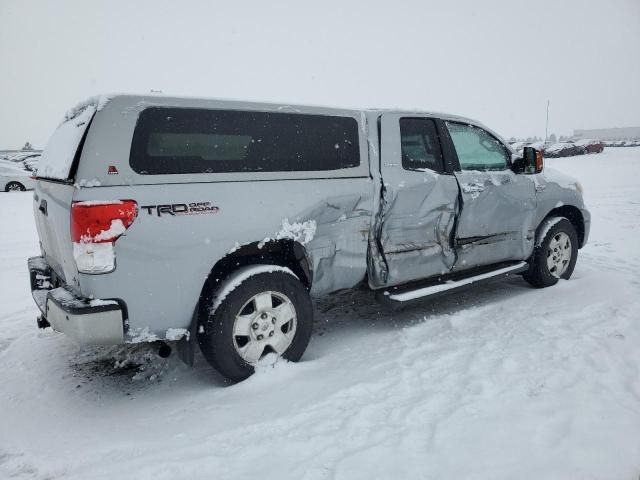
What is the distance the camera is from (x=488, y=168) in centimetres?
477

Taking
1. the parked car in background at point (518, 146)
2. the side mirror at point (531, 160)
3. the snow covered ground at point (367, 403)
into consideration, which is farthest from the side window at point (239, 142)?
the parked car in background at point (518, 146)

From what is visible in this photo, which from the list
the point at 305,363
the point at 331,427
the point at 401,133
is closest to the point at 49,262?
the point at 305,363

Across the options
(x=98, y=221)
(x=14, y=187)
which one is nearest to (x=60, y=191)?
(x=98, y=221)

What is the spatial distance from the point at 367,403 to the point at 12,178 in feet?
65.9

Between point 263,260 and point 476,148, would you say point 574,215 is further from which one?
point 263,260

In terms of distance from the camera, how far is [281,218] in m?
3.33

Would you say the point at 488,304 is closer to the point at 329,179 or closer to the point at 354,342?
the point at 354,342

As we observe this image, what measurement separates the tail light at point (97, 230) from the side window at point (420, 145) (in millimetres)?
2377

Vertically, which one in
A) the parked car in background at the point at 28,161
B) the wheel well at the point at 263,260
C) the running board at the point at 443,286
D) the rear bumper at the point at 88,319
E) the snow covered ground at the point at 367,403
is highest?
the parked car in background at the point at 28,161

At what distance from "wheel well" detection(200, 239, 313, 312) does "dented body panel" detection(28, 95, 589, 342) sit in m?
0.03

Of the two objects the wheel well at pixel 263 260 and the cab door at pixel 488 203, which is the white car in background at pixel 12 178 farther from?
the cab door at pixel 488 203

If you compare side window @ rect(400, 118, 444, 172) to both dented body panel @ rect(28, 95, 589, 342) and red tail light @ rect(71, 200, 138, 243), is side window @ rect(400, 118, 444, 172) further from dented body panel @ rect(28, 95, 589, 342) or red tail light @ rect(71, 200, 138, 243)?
red tail light @ rect(71, 200, 138, 243)

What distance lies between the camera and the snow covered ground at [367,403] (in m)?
2.38

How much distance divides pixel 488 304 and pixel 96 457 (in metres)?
3.83
